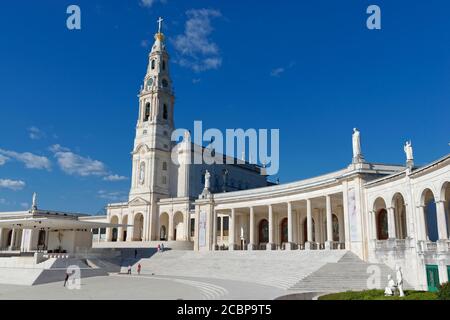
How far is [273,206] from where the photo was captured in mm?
49906

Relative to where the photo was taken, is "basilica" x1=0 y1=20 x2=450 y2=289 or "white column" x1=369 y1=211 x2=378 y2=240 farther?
"white column" x1=369 y1=211 x2=378 y2=240

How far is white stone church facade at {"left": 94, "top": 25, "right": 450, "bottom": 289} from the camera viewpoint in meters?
28.2

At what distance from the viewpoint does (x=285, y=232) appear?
54.6m

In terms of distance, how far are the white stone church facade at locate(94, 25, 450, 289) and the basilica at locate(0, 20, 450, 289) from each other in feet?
0.29

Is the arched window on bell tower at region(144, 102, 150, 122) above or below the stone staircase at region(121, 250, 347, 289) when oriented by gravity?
above

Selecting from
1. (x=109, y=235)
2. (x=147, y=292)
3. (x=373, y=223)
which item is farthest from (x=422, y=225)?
(x=109, y=235)

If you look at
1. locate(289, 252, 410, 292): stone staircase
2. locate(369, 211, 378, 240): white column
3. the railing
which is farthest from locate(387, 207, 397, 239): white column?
the railing

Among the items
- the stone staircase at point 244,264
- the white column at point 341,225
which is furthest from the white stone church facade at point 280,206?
the stone staircase at point 244,264

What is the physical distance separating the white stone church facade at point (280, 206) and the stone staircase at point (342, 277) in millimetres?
1577

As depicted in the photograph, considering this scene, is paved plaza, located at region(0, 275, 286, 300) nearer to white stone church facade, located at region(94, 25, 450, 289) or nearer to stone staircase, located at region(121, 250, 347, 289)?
stone staircase, located at region(121, 250, 347, 289)

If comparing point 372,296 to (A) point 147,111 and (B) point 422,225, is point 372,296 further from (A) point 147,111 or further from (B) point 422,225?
(A) point 147,111

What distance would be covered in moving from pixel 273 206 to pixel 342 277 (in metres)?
21.2

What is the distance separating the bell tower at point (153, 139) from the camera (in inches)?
2474

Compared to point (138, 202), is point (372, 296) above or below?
below
